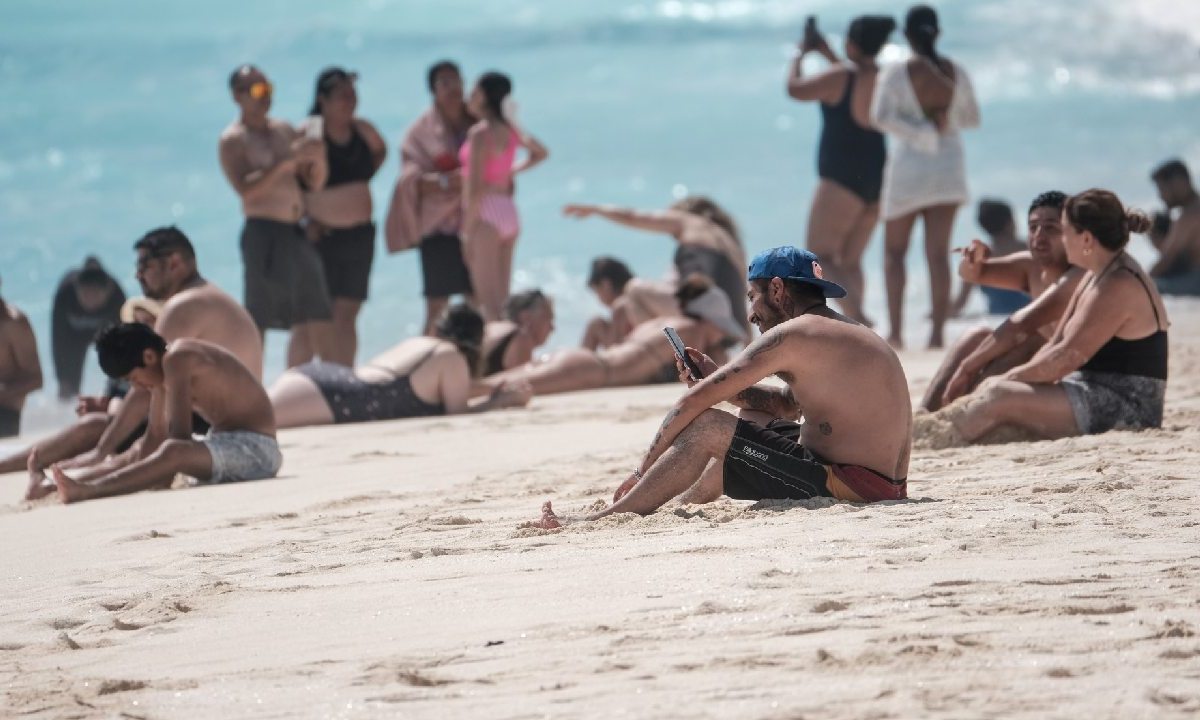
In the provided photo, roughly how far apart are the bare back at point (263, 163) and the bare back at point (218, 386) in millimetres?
2567

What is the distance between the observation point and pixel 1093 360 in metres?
6.38

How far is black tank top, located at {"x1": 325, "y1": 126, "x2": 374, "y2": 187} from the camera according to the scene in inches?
385

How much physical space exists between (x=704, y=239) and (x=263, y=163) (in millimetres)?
2649

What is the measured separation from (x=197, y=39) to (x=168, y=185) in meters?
8.93

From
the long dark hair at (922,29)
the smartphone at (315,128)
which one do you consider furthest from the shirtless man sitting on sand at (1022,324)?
the smartphone at (315,128)

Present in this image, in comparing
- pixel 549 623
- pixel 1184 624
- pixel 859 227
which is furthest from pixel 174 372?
pixel 859 227

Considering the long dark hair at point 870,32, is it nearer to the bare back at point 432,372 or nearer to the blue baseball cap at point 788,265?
the bare back at point 432,372

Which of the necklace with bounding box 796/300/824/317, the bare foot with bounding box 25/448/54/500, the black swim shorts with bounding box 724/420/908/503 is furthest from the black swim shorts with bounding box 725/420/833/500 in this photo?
the bare foot with bounding box 25/448/54/500

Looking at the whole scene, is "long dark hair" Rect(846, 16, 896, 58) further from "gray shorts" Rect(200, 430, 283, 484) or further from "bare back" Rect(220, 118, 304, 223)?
"gray shorts" Rect(200, 430, 283, 484)

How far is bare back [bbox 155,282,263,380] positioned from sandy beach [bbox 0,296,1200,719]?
1.40 metres

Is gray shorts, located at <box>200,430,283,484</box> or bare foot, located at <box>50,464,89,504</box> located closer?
bare foot, located at <box>50,464,89,504</box>

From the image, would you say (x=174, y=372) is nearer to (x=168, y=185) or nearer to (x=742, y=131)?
(x=168, y=185)

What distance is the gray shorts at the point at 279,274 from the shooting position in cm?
937

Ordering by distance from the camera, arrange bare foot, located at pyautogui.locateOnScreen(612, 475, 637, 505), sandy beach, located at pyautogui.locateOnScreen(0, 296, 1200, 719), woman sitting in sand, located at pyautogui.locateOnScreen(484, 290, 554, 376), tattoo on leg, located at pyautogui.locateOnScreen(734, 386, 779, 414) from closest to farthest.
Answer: sandy beach, located at pyautogui.locateOnScreen(0, 296, 1200, 719) → bare foot, located at pyautogui.locateOnScreen(612, 475, 637, 505) → tattoo on leg, located at pyautogui.locateOnScreen(734, 386, 779, 414) → woman sitting in sand, located at pyautogui.locateOnScreen(484, 290, 554, 376)
